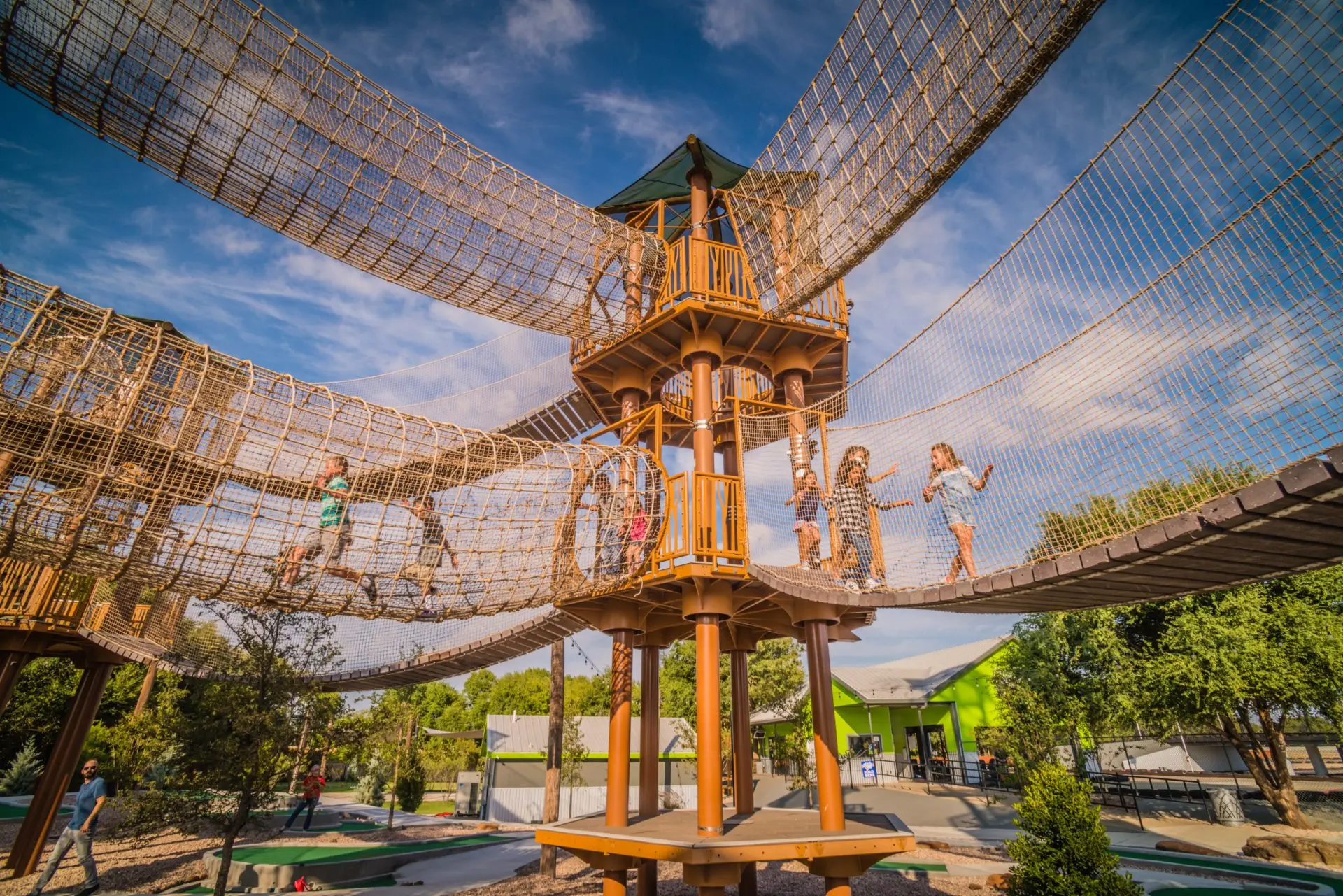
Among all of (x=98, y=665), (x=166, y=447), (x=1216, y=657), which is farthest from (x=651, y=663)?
(x=1216, y=657)

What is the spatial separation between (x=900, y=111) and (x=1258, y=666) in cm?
2063

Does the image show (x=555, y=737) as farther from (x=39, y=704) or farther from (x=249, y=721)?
(x=39, y=704)

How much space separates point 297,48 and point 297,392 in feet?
12.0

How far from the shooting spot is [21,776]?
24297mm

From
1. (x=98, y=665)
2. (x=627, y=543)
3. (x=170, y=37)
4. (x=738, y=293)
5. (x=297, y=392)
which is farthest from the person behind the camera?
(x=98, y=665)

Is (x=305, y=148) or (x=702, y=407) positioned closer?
(x=305, y=148)

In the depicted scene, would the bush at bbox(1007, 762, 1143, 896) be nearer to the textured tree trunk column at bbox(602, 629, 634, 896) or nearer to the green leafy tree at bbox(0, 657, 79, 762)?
the textured tree trunk column at bbox(602, 629, 634, 896)

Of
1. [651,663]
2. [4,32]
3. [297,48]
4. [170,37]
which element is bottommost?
[651,663]

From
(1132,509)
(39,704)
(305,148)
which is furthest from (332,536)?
(39,704)

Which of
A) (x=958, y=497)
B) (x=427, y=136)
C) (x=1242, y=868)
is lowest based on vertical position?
(x=1242, y=868)

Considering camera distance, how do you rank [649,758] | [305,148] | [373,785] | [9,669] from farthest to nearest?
1. [373,785]
2. [9,669]
3. [649,758]
4. [305,148]

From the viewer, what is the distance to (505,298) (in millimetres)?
9312

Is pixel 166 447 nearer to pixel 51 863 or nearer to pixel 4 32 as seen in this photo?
pixel 4 32

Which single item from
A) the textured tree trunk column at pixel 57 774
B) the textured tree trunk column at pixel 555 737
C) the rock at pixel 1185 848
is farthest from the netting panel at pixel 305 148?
the rock at pixel 1185 848
